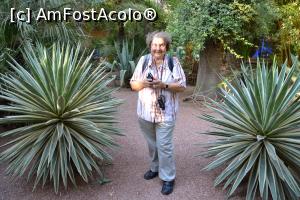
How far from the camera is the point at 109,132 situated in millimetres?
4648

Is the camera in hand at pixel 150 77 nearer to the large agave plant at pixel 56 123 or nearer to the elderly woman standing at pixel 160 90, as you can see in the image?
the elderly woman standing at pixel 160 90

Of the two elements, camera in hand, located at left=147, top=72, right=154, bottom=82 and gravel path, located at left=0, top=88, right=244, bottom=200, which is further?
gravel path, located at left=0, top=88, right=244, bottom=200

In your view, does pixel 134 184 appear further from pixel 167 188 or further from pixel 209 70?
pixel 209 70

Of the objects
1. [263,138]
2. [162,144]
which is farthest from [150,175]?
[263,138]

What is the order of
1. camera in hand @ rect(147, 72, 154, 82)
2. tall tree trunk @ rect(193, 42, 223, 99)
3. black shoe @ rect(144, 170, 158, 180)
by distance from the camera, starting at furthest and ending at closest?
1. tall tree trunk @ rect(193, 42, 223, 99)
2. black shoe @ rect(144, 170, 158, 180)
3. camera in hand @ rect(147, 72, 154, 82)

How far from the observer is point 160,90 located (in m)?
4.17

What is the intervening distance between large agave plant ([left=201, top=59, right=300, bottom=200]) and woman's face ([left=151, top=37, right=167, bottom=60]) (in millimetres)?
984

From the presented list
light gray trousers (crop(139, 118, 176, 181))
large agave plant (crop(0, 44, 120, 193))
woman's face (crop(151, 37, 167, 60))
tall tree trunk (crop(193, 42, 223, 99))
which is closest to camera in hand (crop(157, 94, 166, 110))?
light gray trousers (crop(139, 118, 176, 181))

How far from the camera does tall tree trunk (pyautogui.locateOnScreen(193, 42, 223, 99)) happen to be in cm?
903

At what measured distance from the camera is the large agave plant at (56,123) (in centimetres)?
424

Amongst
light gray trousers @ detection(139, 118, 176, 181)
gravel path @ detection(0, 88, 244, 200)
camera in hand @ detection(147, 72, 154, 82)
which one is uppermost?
camera in hand @ detection(147, 72, 154, 82)

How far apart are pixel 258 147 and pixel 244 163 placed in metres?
0.23

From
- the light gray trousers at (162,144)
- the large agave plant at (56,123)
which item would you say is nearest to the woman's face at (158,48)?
the light gray trousers at (162,144)

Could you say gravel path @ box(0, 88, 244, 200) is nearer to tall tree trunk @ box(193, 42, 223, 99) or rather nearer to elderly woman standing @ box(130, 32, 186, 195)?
elderly woman standing @ box(130, 32, 186, 195)
